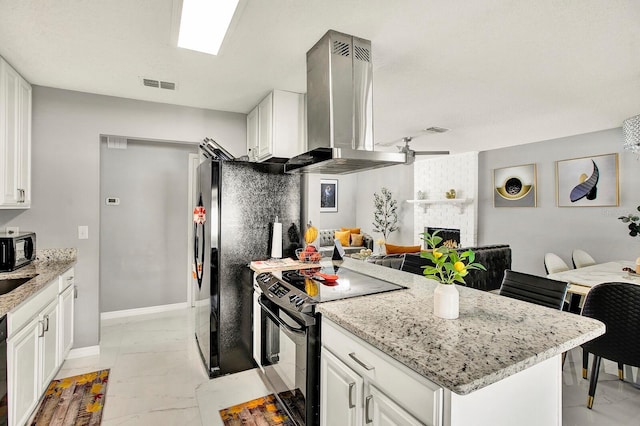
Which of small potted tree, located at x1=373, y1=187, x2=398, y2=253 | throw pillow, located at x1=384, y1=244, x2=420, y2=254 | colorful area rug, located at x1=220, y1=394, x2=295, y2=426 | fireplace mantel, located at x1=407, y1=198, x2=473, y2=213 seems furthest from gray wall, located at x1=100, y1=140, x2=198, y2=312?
small potted tree, located at x1=373, y1=187, x2=398, y2=253

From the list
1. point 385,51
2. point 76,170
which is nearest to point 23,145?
point 76,170

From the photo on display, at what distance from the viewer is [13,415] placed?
1679mm

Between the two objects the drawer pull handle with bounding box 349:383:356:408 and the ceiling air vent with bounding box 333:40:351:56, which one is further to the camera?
the ceiling air vent with bounding box 333:40:351:56

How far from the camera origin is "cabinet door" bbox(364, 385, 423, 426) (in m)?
1.05

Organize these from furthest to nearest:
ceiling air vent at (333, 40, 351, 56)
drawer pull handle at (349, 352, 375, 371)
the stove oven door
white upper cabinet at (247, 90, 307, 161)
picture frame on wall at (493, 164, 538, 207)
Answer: picture frame on wall at (493, 164, 538, 207) < white upper cabinet at (247, 90, 307, 161) < ceiling air vent at (333, 40, 351, 56) < the stove oven door < drawer pull handle at (349, 352, 375, 371)

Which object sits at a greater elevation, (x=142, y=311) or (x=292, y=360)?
(x=292, y=360)

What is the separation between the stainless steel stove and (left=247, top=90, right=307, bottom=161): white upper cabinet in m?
1.18

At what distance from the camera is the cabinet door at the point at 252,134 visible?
129 inches

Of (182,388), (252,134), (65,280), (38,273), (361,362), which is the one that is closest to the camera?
(361,362)

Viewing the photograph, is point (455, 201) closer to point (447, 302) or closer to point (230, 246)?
point (230, 246)

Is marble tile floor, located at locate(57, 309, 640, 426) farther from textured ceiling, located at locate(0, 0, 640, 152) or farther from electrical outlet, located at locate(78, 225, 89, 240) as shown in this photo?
textured ceiling, located at locate(0, 0, 640, 152)

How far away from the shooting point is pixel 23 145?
8.64 feet

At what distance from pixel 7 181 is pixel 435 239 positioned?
300 cm

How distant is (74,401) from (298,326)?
1.84 metres
